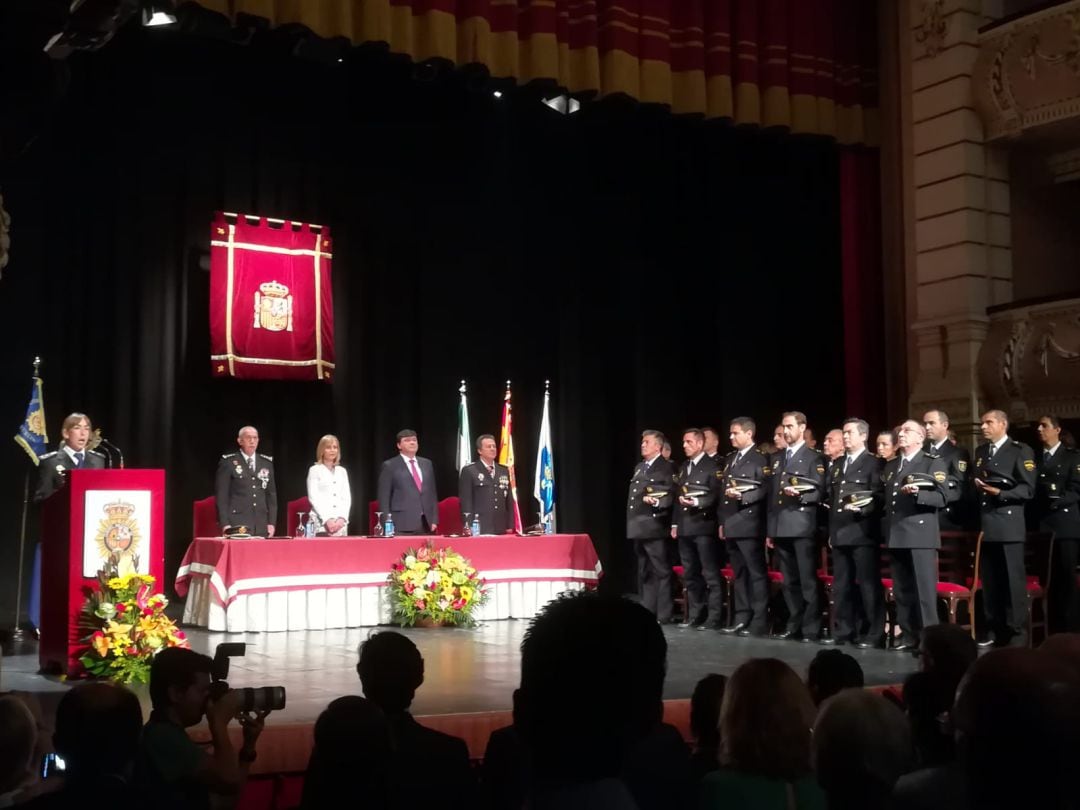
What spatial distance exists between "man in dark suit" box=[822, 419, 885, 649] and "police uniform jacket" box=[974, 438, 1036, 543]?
26.2 inches

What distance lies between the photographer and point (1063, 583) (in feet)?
24.8

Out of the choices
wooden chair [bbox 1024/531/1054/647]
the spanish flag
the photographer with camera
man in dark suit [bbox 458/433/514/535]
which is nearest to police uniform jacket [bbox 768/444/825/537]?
wooden chair [bbox 1024/531/1054/647]

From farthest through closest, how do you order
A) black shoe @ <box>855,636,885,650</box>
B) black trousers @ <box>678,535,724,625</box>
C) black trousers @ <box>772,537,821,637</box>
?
black trousers @ <box>678,535,724,625</box> → black trousers @ <box>772,537,821,637</box> → black shoe @ <box>855,636,885,650</box>

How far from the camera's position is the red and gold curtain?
8.34 meters

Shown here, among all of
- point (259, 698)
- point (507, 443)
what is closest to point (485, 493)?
point (507, 443)

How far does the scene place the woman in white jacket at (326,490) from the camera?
8.72 meters

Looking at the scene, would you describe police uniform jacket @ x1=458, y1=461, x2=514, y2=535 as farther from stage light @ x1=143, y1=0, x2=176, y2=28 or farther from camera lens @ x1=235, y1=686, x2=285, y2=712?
camera lens @ x1=235, y1=686, x2=285, y2=712

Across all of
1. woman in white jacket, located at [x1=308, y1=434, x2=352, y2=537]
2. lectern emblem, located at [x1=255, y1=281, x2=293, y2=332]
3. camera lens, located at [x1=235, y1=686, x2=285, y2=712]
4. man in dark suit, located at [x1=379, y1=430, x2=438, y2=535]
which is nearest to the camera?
camera lens, located at [x1=235, y1=686, x2=285, y2=712]

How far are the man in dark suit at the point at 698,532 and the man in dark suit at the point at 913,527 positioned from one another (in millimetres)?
1592

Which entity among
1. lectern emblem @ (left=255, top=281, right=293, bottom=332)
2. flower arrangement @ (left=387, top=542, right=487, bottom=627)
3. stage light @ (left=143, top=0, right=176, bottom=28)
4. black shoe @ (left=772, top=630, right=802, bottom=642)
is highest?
stage light @ (left=143, top=0, right=176, bottom=28)

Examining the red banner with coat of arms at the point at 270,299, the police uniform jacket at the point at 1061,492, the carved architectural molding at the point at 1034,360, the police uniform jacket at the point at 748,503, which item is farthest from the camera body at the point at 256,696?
the carved architectural molding at the point at 1034,360

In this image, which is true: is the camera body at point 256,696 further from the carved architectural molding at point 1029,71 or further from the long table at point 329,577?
the carved architectural molding at point 1029,71

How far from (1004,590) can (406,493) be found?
175 inches

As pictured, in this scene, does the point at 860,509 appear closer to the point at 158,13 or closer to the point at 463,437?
the point at 463,437
